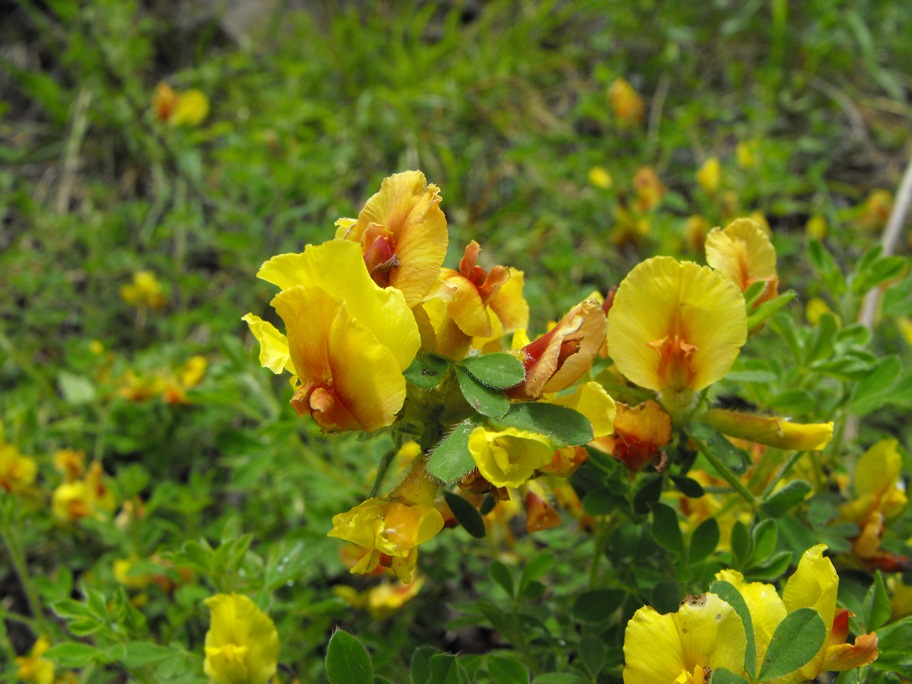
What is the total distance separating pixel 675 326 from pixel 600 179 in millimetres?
1614

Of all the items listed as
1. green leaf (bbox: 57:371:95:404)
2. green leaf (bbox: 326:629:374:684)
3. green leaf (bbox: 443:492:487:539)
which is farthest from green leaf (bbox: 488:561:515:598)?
green leaf (bbox: 57:371:95:404)

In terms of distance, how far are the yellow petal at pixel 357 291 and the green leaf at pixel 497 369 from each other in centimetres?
6

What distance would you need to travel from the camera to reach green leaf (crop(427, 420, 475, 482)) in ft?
1.71

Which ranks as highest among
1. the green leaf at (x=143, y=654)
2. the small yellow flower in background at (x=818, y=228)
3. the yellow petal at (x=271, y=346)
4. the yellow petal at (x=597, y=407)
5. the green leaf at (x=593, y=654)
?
the yellow petal at (x=271, y=346)

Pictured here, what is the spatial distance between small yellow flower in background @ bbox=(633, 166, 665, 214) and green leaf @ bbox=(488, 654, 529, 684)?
1636mm

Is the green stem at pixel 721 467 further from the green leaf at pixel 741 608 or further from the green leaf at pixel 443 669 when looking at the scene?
the green leaf at pixel 443 669

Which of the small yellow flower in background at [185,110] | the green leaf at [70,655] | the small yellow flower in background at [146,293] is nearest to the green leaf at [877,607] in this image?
the green leaf at [70,655]

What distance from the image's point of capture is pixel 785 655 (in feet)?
1.71

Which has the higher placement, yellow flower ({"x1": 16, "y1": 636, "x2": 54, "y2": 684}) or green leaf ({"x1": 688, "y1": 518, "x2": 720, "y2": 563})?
green leaf ({"x1": 688, "y1": 518, "x2": 720, "y2": 563})

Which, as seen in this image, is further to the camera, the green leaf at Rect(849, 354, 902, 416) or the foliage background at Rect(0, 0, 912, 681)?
the foliage background at Rect(0, 0, 912, 681)

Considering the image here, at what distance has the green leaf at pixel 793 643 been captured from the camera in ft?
1.68

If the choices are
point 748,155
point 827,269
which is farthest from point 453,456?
point 748,155

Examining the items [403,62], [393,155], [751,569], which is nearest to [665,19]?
[403,62]

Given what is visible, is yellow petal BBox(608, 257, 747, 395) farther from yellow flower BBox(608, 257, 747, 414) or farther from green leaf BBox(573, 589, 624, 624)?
green leaf BBox(573, 589, 624, 624)
